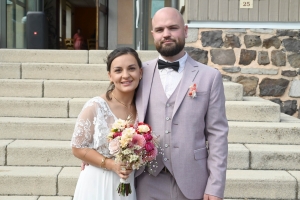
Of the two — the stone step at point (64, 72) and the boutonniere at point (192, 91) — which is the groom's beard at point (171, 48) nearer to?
the boutonniere at point (192, 91)

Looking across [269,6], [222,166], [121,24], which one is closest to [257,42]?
[269,6]

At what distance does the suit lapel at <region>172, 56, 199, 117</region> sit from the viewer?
2.21 meters

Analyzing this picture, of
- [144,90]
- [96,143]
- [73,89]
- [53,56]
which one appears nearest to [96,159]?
[96,143]

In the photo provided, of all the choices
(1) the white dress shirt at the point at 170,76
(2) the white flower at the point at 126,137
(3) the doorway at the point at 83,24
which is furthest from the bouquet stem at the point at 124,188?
(3) the doorway at the point at 83,24

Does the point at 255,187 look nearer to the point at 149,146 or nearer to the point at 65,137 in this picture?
the point at 65,137

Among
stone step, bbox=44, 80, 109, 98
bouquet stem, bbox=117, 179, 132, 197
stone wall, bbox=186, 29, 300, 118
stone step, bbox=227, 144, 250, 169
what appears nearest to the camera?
bouquet stem, bbox=117, 179, 132, 197

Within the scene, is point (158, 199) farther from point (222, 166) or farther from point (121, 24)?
point (121, 24)

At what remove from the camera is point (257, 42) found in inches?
235

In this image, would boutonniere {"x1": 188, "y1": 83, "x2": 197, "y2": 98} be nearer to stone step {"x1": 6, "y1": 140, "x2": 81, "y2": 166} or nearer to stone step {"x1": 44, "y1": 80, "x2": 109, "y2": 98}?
stone step {"x1": 6, "y1": 140, "x2": 81, "y2": 166}

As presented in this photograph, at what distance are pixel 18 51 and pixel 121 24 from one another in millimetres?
5305

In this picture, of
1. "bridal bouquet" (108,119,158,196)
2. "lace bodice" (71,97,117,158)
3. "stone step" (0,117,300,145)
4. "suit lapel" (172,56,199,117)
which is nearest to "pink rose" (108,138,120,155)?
"bridal bouquet" (108,119,158,196)

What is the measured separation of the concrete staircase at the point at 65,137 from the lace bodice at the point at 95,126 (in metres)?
1.66

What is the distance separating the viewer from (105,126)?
7.42 feet

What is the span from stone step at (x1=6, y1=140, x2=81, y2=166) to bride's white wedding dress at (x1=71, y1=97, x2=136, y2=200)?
73.0 inches
